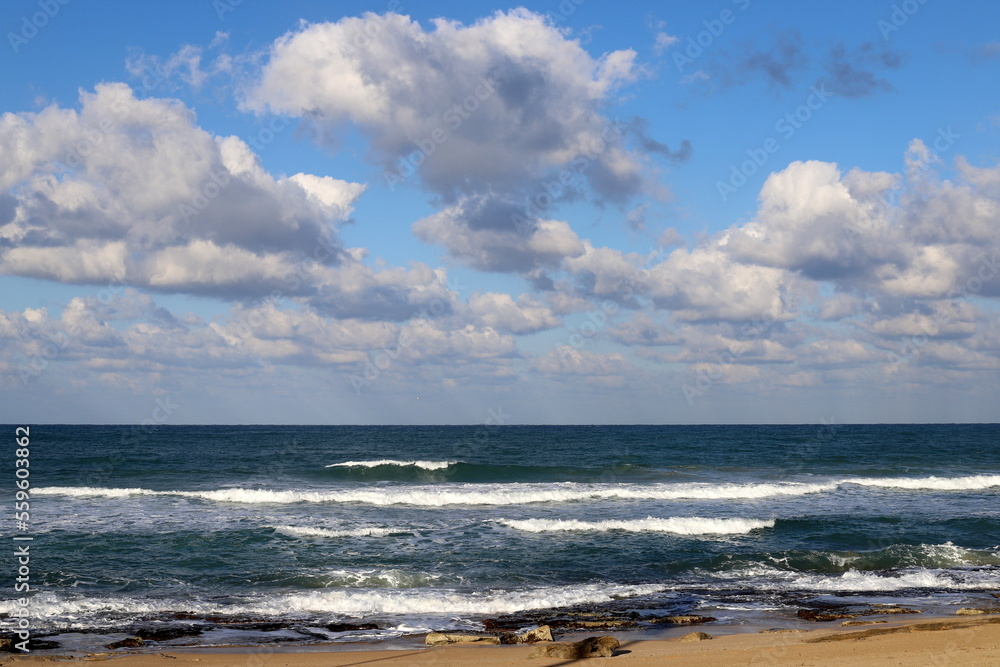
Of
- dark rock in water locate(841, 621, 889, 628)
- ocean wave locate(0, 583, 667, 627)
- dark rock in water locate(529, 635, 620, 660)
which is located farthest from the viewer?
ocean wave locate(0, 583, 667, 627)

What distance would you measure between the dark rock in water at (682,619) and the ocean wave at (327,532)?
10459 mm

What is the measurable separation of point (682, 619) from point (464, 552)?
7.57m

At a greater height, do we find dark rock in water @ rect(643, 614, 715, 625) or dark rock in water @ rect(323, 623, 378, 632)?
dark rock in water @ rect(643, 614, 715, 625)

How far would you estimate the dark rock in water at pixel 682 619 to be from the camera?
1364 cm

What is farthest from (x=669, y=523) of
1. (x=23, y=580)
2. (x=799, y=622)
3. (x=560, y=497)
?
(x=23, y=580)

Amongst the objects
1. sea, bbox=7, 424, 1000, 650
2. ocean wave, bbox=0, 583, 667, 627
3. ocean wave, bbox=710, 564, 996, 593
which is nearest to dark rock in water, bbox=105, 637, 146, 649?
sea, bbox=7, 424, 1000, 650

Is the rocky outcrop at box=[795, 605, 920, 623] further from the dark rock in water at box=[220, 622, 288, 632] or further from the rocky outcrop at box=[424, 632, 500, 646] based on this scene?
the dark rock in water at box=[220, 622, 288, 632]

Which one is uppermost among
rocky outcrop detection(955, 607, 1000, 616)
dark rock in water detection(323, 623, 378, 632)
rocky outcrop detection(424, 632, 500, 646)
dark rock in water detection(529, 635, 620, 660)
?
dark rock in water detection(529, 635, 620, 660)

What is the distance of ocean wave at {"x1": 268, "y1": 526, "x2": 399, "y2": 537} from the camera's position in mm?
21939

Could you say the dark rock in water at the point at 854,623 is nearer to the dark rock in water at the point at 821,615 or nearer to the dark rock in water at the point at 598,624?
the dark rock in water at the point at 821,615

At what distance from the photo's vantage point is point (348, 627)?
1358 cm

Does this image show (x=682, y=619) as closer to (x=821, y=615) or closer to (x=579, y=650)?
(x=821, y=615)

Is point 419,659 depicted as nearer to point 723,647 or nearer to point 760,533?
point 723,647

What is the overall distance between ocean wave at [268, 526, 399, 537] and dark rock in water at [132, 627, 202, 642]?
28.1ft
